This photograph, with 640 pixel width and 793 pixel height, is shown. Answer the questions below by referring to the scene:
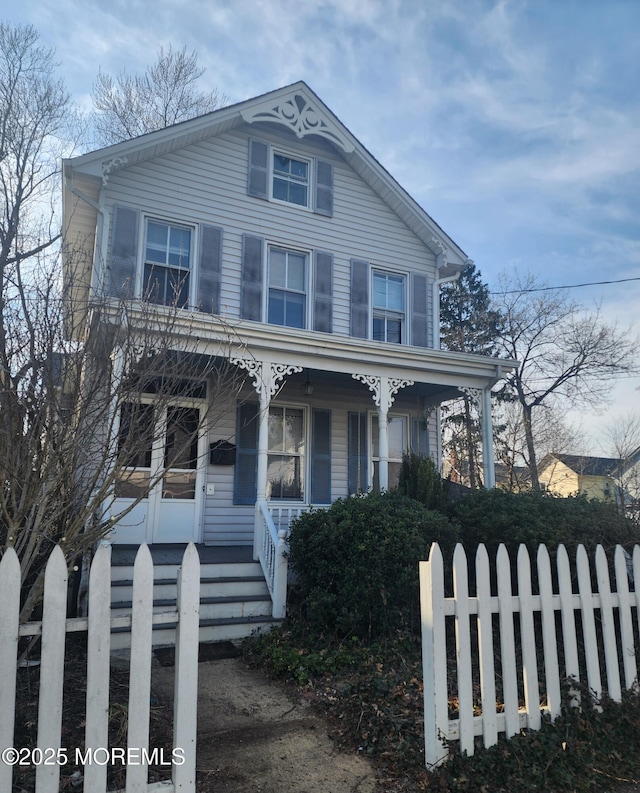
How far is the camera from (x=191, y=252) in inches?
374

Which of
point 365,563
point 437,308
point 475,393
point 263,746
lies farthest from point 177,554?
point 437,308

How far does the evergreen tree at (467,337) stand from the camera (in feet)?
75.0

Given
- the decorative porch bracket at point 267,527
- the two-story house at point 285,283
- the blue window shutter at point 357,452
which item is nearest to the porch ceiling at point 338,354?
the two-story house at point 285,283

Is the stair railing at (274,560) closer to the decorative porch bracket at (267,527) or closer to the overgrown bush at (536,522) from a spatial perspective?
the decorative porch bracket at (267,527)

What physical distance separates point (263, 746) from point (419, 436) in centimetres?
780

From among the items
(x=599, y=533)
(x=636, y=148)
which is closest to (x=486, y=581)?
(x=599, y=533)

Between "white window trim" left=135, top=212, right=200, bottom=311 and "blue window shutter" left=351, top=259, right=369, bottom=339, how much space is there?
298 cm

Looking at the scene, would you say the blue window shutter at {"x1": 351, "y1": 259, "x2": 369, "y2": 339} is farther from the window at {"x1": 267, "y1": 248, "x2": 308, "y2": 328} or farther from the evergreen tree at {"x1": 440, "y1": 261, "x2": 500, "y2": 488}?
the evergreen tree at {"x1": 440, "y1": 261, "x2": 500, "y2": 488}

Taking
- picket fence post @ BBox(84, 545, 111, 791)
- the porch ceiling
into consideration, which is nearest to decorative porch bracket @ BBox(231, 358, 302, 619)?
the porch ceiling

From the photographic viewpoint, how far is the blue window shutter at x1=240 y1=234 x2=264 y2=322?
9570 millimetres

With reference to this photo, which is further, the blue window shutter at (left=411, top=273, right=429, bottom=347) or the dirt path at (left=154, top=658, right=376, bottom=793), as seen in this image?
the blue window shutter at (left=411, top=273, right=429, bottom=347)

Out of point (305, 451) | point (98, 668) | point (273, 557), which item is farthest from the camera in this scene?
point (305, 451)

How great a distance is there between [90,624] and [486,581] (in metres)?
2.17

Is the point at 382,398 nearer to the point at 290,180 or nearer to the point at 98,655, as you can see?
the point at 290,180
